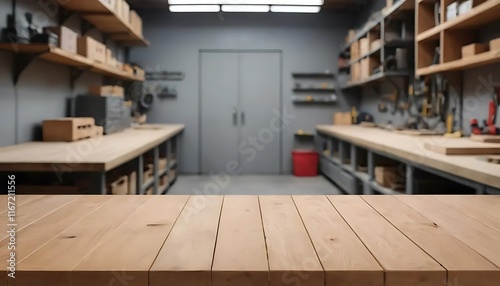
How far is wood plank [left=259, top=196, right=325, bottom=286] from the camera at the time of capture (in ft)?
2.97

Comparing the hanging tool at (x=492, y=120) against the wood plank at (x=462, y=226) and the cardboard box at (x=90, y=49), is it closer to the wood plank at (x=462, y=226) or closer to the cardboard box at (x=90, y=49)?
the wood plank at (x=462, y=226)

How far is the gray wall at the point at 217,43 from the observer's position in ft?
22.2

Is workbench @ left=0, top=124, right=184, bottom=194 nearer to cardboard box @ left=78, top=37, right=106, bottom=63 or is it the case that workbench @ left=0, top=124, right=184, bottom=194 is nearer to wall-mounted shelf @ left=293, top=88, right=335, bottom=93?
cardboard box @ left=78, top=37, right=106, bottom=63

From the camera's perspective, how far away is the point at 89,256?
3.20 feet

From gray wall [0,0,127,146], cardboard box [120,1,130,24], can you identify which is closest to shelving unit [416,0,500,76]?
cardboard box [120,1,130,24]

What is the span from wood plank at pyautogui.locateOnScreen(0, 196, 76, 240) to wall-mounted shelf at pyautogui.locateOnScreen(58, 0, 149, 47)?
8.45 feet

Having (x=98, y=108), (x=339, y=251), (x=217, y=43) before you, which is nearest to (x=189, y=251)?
(x=339, y=251)

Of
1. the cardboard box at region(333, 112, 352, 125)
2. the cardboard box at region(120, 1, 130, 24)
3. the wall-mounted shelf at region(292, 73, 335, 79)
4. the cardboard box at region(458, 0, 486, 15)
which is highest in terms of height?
the cardboard box at region(120, 1, 130, 24)

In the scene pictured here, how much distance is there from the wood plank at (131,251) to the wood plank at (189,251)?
0.07 ft

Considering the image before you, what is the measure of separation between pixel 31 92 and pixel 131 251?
2.78m

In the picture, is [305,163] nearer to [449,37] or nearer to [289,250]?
[449,37]

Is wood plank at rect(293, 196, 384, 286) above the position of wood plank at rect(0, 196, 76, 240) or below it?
below

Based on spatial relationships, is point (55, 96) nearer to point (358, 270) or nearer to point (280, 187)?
point (280, 187)

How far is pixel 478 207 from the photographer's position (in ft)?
4.72
